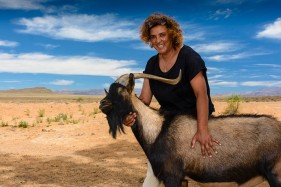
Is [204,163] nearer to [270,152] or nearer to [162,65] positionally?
[270,152]

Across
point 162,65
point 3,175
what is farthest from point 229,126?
point 3,175

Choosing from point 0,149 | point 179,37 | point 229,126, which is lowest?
point 0,149

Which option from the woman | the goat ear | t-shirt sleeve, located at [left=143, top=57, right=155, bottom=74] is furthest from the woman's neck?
the goat ear

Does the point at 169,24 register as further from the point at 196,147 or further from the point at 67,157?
the point at 67,157

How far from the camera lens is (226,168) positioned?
4520 millimetres

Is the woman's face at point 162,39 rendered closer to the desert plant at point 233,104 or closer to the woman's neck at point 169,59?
the woman's neck at point 169,59

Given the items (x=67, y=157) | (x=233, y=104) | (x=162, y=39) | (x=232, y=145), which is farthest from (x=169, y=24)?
(x=233, y=104)

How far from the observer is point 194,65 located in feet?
15.6

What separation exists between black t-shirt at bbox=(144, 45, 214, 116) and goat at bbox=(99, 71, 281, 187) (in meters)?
0.24

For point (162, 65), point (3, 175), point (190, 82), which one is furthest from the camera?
point (3, 175)

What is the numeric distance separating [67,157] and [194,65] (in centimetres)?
784

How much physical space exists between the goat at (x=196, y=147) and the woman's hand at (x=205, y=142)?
66 mm

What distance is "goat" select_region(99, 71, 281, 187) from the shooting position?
4.50m

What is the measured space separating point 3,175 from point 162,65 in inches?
233
